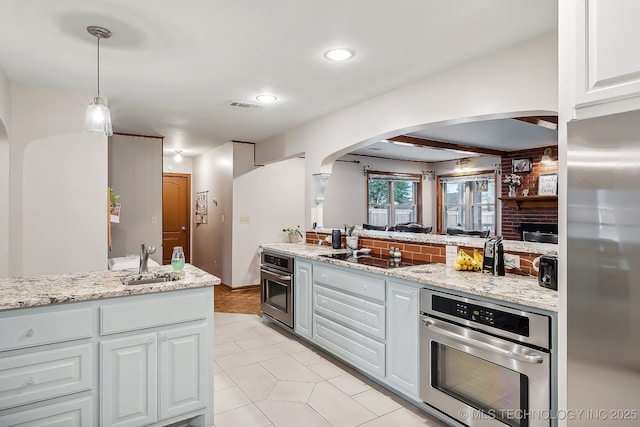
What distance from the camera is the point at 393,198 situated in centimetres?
843

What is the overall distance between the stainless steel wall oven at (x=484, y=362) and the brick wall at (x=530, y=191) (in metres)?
5.20

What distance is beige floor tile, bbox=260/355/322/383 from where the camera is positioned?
116 inches

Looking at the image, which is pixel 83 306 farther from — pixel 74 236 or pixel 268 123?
pixel 268 123

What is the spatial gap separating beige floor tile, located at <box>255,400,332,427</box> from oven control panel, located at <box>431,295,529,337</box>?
998mm

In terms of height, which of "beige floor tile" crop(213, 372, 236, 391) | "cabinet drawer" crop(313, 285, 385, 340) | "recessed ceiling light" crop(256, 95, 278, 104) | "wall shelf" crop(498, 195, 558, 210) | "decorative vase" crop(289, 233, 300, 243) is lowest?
"beige floor tile" crop(213, 372, 236, 391)

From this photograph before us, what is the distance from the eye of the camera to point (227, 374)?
119 inches

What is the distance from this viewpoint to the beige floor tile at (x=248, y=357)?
3.22 metres

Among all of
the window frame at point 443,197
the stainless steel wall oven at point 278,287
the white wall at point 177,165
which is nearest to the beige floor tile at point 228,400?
the stainless steel wall oven at point 278,287

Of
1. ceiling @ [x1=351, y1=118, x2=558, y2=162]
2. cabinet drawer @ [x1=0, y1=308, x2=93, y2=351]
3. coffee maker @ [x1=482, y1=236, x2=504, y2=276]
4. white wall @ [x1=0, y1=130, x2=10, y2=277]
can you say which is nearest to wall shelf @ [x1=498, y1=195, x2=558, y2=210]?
ceiling @ [x1=351, y1=118, x2=558, y2=162]

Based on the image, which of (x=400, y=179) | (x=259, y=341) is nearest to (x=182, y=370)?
(x=259, y=341)

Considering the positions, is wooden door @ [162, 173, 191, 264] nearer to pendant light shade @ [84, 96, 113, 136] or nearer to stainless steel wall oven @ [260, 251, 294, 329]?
stainless steel wall oven @ [260, 251, 294, 329]

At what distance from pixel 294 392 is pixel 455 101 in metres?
2.49

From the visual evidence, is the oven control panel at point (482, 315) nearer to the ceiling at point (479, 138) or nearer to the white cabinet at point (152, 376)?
the white cabinet at point (152, 376)

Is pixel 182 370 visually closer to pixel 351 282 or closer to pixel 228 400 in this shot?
pixel 228 400
